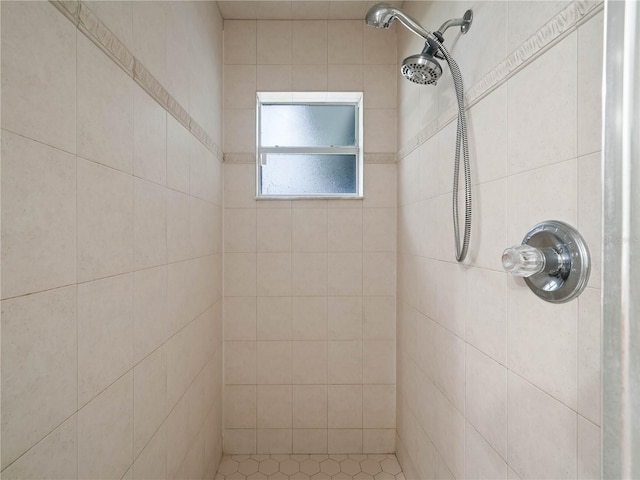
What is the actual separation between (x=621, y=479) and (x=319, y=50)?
235cm

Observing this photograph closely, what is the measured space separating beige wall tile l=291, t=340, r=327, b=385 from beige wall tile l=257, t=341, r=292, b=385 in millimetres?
38

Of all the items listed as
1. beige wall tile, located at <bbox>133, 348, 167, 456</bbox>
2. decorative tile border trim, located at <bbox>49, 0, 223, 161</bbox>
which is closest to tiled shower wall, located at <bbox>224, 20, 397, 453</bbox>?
decorative tile border trim, located at <bbox>49, 0, 223, 161</bbox>

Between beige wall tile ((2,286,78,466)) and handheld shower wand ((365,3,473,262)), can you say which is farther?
handheld shower wand ((365,3,473,262))

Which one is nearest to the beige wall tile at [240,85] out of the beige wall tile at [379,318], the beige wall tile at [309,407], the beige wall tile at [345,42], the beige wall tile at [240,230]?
the beige wall tile at [345,42]

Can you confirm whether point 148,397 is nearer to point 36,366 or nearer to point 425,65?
point 36,366

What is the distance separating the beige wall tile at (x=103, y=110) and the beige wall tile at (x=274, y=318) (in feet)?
4.35

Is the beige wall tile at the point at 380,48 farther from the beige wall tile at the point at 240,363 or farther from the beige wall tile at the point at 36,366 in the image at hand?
the beige wall tile at the point at 36,366

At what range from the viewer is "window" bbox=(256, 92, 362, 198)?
7.54 ft

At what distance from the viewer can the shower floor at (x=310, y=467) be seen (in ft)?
6.40

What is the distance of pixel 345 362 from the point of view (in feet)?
7.17

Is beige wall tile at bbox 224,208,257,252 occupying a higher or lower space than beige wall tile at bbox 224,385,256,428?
higher

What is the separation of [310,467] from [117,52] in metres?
2.20

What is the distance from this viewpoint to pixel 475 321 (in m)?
1.17

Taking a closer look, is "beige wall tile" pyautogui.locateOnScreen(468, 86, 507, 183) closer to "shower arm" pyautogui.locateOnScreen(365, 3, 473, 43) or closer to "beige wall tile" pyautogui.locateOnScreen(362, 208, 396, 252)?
"shower arm" pyautogui.locateOnScreen(365, 3, 473, 43)
